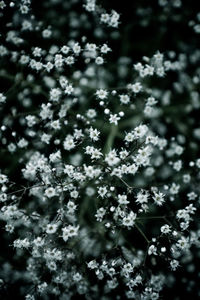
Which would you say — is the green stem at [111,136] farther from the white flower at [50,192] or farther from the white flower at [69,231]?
the white flower at [69,231]

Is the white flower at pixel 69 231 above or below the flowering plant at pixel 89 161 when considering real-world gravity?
below

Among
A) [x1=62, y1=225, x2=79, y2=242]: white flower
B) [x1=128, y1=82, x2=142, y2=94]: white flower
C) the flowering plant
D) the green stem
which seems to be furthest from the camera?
the green stem

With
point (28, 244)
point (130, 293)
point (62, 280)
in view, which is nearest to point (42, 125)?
point (28, 244)

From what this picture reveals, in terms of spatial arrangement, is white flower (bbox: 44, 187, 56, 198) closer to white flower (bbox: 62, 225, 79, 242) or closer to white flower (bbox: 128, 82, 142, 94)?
white flower (bbox: 62, 225, 79, 242)

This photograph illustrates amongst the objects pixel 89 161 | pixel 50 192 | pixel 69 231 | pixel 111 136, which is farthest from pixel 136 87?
pixel 69 231

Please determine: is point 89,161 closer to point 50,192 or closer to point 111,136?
point 111,136

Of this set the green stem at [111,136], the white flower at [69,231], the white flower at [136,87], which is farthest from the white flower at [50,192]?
the white flower at [136,87]

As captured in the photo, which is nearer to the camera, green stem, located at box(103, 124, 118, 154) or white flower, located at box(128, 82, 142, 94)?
white flower, located at box(128, 82, 142, 94)

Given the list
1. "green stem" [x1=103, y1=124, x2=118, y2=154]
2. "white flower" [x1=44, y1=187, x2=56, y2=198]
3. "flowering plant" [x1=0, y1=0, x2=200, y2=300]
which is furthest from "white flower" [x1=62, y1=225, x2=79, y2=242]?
"green stem" [x1=103, y1=124, x2=118, y2=154]

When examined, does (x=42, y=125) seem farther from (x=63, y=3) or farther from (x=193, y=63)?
(x=193, y=63)

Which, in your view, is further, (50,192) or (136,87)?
(136,87)

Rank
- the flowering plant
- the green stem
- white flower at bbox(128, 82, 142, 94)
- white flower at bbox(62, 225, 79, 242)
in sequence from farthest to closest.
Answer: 1. the green stem
2. white flower at bbox(128, 82, 142, 94)
3. the flowering plant
4. white flower at bbox(62, 225, 79, 242)
